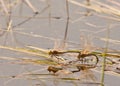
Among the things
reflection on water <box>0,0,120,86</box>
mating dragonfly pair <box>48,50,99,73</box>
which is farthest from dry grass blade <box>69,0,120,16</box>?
mating dragonfly pair <box>48,50,99,73</box>

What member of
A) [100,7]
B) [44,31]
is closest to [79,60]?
[44,31]

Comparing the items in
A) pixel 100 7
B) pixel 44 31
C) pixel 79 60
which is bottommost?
pixel 79 60

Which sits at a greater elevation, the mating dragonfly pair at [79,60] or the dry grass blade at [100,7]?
the dry grass blade at [100,7]

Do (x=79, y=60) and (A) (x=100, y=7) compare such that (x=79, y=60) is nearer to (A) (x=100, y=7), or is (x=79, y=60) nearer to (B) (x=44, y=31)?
(B) (x=44, y=31)

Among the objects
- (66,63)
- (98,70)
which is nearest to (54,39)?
(66,63)

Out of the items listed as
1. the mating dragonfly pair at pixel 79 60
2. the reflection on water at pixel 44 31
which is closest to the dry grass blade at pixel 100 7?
the reflection on water at pixel 44 31

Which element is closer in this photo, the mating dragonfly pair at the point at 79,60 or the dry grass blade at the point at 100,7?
the mating dragonfly pair at the point at 79,60

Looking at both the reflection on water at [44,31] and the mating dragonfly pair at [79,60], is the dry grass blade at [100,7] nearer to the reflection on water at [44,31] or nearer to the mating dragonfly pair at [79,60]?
the reflection on water at [44,31]

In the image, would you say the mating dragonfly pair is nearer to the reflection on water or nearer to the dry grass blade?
the reflection on water
